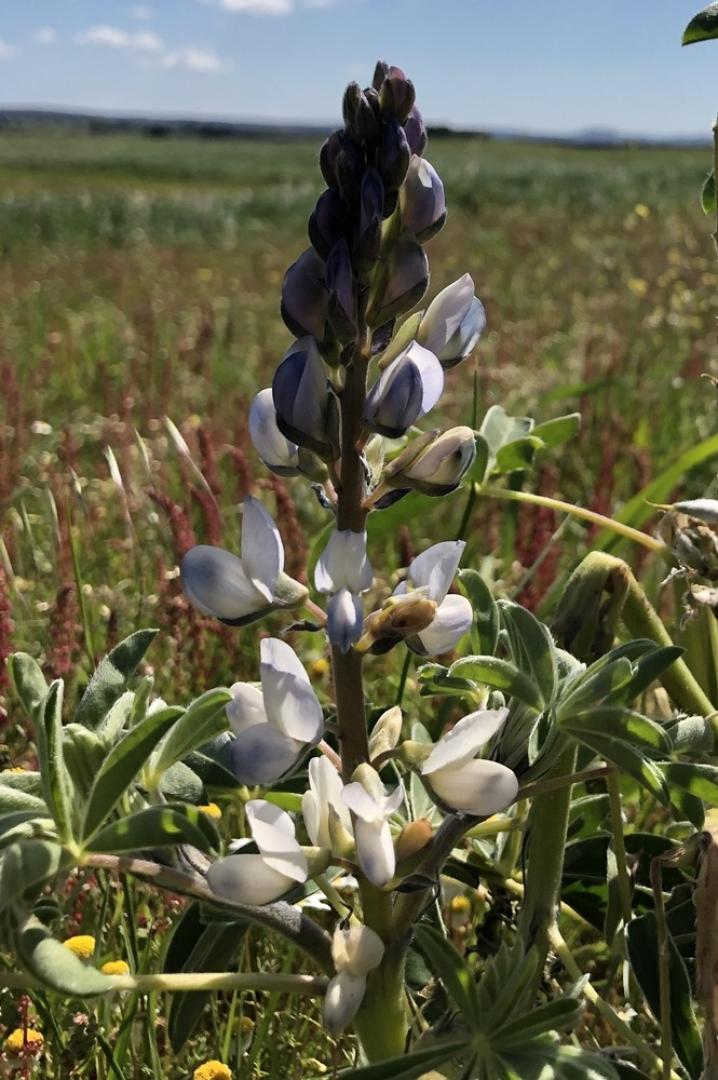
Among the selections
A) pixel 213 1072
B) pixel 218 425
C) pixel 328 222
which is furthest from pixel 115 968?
pixel 218 425

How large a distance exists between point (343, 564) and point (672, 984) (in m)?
0.54

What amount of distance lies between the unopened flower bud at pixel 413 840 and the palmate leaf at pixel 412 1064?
0.14m

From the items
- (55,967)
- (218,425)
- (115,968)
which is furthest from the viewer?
(218,425)

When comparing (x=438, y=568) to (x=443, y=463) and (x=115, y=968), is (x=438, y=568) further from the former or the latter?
Result: (x=115, y=968)

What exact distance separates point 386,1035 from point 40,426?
2145mm

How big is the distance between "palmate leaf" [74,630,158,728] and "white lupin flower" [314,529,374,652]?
0.22 m

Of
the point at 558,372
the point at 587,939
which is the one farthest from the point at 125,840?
the point at 558,372

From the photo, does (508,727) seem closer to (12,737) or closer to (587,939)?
(587,939)

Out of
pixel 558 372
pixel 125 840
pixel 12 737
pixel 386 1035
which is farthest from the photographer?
pixel 558 372

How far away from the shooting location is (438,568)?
0.91 m

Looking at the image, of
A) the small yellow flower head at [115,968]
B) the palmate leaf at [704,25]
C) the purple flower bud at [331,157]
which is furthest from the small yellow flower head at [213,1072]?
the palmate leaf at [704,25]

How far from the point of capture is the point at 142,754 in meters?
0.82

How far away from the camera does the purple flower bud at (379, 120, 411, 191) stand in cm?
85

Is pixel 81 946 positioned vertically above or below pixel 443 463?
below
